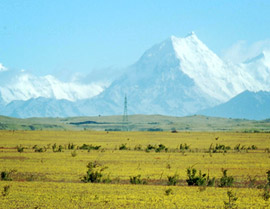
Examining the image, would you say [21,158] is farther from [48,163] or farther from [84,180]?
[84,180]

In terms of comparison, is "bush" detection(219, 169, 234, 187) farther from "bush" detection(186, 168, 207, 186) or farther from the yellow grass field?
"bush" detection(186, 168, 207, 186)

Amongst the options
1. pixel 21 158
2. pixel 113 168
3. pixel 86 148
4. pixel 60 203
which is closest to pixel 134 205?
pixel 60 203

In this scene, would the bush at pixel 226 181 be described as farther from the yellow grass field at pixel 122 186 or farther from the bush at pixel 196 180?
the bush at pixel 196 180

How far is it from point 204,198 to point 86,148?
4024 cm

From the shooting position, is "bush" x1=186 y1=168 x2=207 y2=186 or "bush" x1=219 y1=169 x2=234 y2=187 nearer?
"bush" x1=219 y1=169 x2=234 y2=187

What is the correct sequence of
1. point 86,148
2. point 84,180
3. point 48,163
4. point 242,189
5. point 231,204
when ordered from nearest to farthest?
point 231,204
point 242,189
point 84,180
point 48,163
point 86,148

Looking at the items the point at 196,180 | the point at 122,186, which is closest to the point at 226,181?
the point at 196,180

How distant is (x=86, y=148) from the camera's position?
68.8 meters

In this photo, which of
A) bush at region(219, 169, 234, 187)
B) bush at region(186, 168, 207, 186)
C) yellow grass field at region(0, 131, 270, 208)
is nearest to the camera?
yellow grass field at region(0, 131, 270, 208)

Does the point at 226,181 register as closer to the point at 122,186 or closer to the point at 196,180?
the point at 196,180

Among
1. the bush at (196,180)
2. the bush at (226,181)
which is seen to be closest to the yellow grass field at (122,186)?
the bush at (226,181)

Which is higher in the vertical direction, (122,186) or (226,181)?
(226,181)

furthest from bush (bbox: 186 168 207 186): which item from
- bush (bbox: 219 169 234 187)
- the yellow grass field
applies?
bush (bbox: 219 169 234 187)

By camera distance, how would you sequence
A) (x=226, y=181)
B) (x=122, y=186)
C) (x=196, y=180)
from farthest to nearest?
(x=196, y=180)
(x=226, y=181)
(x=122, y=186)
